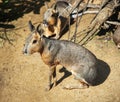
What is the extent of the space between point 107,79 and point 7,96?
3074 millimetres

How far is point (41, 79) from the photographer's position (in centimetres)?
988

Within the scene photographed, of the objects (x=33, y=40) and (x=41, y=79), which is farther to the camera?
(x=41, y=79)

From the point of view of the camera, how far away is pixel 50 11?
1110 cm

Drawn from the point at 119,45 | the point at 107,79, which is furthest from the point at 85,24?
the point at 107,79

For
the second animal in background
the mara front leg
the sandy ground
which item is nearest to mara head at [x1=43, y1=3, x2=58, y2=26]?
the second animal in background

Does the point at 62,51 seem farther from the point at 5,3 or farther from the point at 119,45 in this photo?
the point at 5,3

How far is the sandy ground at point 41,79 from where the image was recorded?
30.5ft

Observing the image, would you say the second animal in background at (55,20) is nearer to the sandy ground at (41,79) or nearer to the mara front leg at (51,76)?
the sandy ground at (41,79)

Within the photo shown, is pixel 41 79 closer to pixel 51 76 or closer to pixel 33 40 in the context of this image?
pixel 51 76

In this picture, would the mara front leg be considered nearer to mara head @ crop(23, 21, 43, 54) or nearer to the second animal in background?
mara head @ crop(23, 21, 43, 54)

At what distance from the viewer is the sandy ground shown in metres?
9.28

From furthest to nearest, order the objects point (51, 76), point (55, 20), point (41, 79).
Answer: point (55, 20) → point (41, 79) → point (51, 76)

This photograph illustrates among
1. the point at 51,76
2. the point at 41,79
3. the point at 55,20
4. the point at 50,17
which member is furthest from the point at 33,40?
the point at 55,20

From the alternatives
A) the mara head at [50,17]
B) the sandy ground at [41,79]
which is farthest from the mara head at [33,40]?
the mara head at [50,17]
